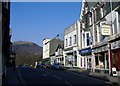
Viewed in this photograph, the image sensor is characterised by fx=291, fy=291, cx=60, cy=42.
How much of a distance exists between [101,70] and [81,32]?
15368 mm

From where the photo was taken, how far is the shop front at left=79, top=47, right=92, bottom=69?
45.2 m

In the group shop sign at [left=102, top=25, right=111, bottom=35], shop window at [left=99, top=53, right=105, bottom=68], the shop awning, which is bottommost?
shop window at [left=99, top=53, right=105, bottom=68]

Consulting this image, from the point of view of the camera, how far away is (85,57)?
48.8 metres

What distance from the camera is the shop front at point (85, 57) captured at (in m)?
45.2

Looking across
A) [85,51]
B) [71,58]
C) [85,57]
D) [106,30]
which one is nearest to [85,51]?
[85,51]

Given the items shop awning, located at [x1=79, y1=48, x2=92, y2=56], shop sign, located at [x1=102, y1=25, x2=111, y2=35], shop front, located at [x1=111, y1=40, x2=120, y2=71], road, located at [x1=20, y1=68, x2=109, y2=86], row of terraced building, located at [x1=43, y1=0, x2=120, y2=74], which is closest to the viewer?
road, located at [x1=20, y1=68, x2=109, y2=86]

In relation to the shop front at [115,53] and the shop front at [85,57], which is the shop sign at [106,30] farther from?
the shop front at [85,57]

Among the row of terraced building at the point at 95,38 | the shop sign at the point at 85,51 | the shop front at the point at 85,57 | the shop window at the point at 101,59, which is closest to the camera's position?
the row of terraced building at the point at 95,38

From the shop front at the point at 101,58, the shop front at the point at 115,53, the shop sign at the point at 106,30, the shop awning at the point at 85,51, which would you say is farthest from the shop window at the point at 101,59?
the shop sign at the point at 106,30

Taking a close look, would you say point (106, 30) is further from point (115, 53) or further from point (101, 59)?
point (101, 59)

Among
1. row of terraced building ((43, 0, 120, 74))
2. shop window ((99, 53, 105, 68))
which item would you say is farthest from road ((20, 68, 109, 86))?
shop window ((99, 53, 105, 68))

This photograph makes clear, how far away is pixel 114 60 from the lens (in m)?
33.4

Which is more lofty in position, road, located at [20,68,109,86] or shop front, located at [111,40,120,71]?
shop front, located at [111,40,120,71]

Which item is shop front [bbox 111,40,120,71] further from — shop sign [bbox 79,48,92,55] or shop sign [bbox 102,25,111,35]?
shop sign [bbox 79,48,92,55]
